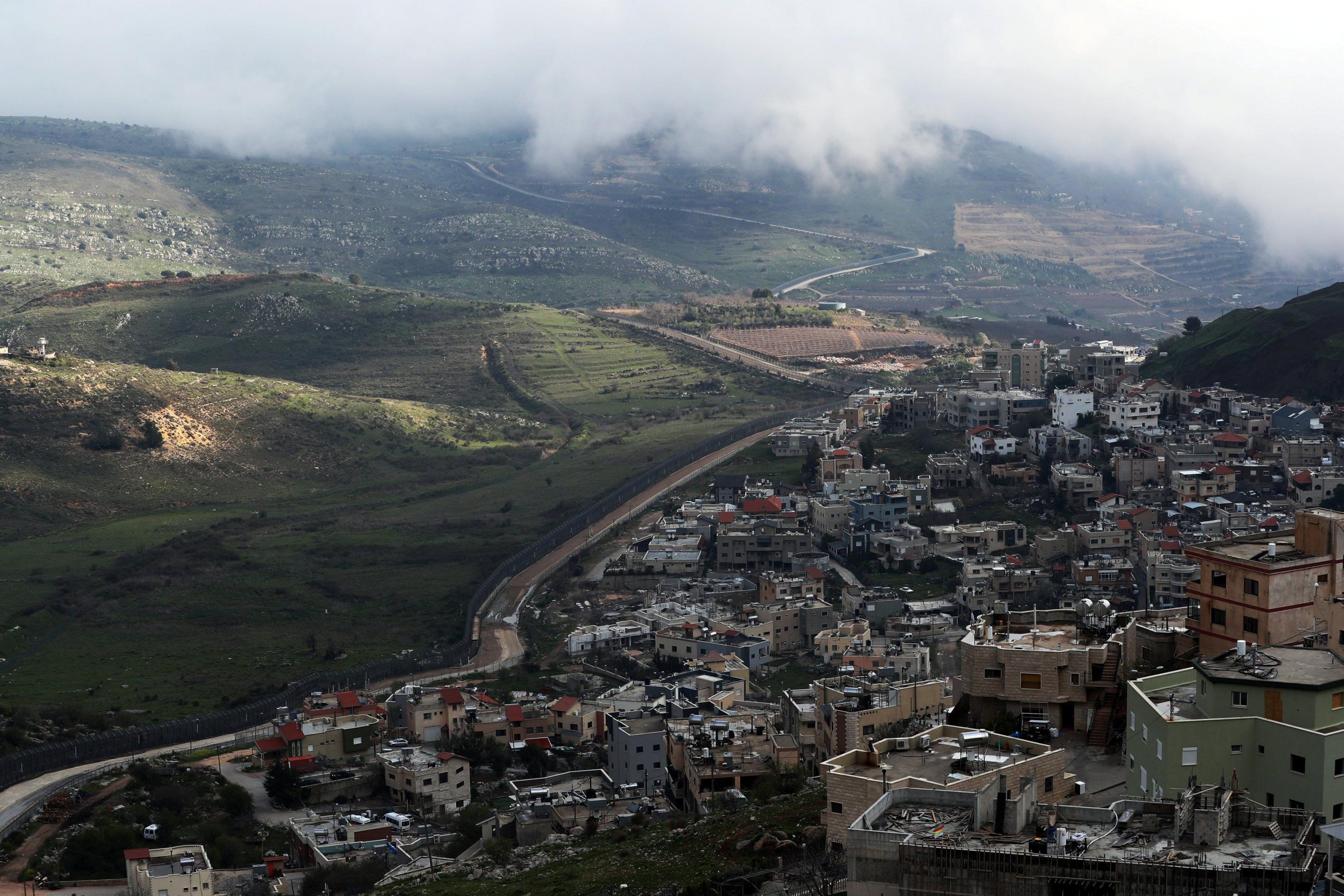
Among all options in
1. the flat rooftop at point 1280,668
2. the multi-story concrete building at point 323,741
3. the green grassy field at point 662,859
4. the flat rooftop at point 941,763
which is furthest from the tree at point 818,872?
the multi-story concrete building at point 323,741

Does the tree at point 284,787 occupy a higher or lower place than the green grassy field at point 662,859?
lower

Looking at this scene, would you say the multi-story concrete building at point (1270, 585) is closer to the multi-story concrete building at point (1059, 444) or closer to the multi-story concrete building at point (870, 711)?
the multi-story concrete building at point (870, 711)

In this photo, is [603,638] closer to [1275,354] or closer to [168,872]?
[168,872]

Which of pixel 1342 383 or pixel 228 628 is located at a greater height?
pixel 1342 383

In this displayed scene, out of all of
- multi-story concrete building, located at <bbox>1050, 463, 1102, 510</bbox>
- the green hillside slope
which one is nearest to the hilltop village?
multi-story concrete building, located at <bbox>1050, 463, 1102, 510</bbox>

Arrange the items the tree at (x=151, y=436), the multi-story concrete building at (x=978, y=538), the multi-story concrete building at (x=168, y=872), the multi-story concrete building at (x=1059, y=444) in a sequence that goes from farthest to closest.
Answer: the tree at (x=151, y=436), the multi-story concrete building at (x=1059, y=444), the multi-story concrete building at (x=978, y=538), the multi-story concrete building at (x=168, y=872)

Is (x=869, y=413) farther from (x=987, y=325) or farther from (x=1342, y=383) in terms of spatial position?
(x=987, y=325)

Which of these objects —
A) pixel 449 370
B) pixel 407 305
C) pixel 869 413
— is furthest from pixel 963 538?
pixel 407 305
